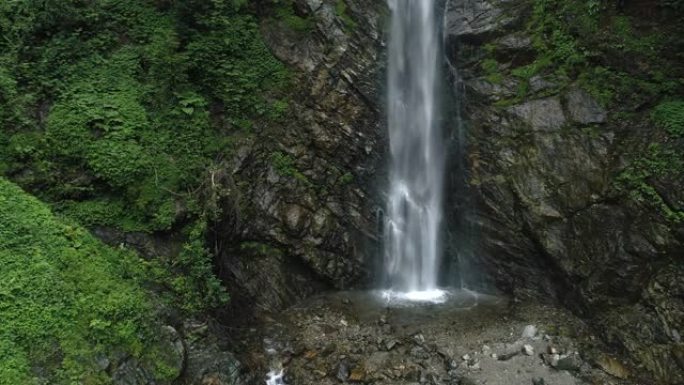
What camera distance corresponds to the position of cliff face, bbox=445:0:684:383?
356 inches

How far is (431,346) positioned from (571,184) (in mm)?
5035

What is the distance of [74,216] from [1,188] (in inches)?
49.0

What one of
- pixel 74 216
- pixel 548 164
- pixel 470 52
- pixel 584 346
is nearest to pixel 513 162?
pixel 548 164

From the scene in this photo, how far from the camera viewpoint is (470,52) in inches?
497

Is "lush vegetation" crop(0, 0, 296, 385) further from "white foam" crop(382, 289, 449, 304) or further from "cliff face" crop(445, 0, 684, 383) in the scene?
"cliff face" crop(445, 0, 684, 383)

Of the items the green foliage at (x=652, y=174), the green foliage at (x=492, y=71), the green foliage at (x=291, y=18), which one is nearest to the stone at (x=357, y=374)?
the green foliage at (x=652, y=174)

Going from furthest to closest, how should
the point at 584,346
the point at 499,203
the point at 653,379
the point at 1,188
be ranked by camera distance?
the point at 499,203, the point at 584,346, the point at 653,379, the point at 1,188

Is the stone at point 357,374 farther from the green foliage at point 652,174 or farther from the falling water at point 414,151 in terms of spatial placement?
the green foliage at point 652,174

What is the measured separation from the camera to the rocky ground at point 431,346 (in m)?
8.80

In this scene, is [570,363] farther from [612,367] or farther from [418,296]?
[418,296]

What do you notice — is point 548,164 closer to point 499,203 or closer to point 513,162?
point 513,162

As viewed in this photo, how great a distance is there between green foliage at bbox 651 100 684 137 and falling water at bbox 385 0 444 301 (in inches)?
206

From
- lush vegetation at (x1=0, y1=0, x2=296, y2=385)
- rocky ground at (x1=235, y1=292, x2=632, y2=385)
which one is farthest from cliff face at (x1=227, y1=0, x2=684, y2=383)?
lush vegetation at (x1=0, y1=0, x2=296, y2=385)

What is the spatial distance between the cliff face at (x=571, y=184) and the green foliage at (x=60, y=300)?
8.72m
